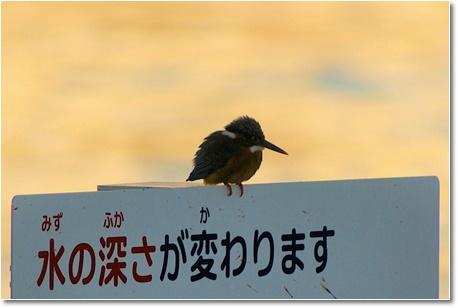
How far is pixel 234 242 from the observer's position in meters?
6.80

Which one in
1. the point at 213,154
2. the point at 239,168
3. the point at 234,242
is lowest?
the point at 234,242

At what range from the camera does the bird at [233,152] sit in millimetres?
8648

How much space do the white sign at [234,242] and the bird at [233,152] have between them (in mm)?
943

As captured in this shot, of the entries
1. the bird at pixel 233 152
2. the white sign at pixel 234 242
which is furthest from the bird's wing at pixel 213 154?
the white sign at pixel 234 242

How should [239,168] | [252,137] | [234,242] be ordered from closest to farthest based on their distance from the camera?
[234,242], [239,168], [252,137]

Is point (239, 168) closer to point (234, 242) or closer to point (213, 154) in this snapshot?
point (213, 154)

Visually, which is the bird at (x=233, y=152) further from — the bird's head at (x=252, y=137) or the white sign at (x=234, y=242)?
the white sign at (x=234, y=242)

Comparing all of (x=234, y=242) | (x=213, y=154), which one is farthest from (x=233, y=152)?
(x=234, y=242)

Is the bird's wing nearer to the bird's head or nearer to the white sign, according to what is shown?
the bird's head

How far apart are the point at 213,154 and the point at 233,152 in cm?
14

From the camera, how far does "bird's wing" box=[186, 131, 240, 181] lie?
8688 millimetres

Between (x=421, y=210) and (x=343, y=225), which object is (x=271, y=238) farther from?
(x=421, y=210)

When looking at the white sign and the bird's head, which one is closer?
the white sign

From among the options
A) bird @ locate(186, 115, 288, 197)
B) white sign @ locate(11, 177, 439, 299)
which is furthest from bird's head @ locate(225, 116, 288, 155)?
white sign @ locate(11, 177, 439, 299)
